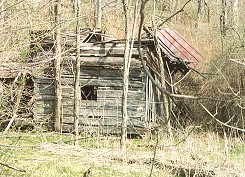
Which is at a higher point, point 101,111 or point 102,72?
point 102,72

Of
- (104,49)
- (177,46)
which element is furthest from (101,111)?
(177,46)

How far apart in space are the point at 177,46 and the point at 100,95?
417 cm

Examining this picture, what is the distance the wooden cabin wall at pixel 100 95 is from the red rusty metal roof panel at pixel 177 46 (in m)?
2.42

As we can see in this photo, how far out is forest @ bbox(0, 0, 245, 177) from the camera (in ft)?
21.5

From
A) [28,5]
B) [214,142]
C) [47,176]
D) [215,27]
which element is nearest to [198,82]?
[215,27]

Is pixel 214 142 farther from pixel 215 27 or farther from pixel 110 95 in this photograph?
pixel 215 27

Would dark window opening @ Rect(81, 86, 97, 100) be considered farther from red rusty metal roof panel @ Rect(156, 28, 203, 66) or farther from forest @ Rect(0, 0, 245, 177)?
red rusty metal roof panel @ Rect(156, 28, 203, 66)

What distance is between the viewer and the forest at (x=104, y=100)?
655 cm

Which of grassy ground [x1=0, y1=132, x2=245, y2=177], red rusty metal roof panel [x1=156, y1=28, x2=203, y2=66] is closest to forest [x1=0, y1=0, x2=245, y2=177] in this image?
grassy ground [x1=0, y1=132, x2=245, y2=177]

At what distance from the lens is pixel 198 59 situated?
16750 mm

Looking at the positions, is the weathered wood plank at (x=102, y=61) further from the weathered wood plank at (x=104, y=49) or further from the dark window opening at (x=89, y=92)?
the dark window opening at (x=89, y=92)

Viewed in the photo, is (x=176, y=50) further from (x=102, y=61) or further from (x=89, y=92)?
(x=89, y=92)

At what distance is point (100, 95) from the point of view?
46.2 ft

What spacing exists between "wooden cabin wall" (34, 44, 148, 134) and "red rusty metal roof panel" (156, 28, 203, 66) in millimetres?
2421
